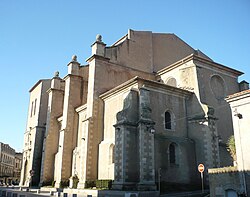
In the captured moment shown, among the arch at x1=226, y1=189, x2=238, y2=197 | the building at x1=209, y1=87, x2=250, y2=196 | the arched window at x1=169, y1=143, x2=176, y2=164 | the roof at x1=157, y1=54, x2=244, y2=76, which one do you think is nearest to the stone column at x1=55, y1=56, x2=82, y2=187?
the roof at x1=157, y1=54, x2=244, y2=76

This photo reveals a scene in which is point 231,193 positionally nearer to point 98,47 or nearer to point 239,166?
point 239,166

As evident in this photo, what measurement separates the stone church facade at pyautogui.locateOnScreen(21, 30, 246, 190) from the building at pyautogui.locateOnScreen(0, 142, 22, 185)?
43262 mm

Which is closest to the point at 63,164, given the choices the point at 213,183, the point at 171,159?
the point at 171,159

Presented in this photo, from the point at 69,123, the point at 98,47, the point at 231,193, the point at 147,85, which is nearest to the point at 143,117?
the point at 147,85

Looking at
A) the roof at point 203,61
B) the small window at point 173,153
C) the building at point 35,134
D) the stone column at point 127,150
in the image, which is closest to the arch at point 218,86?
the roof at point 203,61

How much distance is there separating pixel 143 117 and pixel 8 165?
68.7 metres

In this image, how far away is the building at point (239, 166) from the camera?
14.4 m

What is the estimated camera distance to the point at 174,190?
71.4 ft

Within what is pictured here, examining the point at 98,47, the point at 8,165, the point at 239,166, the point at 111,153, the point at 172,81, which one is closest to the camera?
the point at 239,166

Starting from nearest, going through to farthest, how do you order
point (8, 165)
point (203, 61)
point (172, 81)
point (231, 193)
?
point (231, 193) < point (203, 61) < point (172, 81) < point (8, 165)

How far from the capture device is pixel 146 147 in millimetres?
20984

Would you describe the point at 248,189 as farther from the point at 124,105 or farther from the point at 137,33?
the point at 137,33

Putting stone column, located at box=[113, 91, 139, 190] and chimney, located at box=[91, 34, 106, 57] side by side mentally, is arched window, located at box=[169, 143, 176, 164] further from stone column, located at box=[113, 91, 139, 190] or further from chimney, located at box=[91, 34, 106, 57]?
chimney, located at box=[91, 34, 106, 57]

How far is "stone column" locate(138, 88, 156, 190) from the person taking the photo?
20.3 meters
